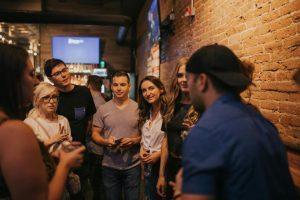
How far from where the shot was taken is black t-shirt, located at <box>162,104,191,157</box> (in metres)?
2.57

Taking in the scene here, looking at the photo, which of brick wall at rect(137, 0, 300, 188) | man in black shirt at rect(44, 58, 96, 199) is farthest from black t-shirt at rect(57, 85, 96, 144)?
brick wall at rect(137, 0, 300, 188)

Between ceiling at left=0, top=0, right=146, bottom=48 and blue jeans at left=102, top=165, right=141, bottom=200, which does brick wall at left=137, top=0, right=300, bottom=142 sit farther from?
ceiling at left=0, top=0, right=146, bottom=48

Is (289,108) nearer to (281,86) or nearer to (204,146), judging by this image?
(281,86)

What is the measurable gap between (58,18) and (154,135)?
21.0 ft

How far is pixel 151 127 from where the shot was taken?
10.2 ft

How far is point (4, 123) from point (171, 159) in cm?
159

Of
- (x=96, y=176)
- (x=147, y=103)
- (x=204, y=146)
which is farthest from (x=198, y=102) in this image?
(x=96, y=176)

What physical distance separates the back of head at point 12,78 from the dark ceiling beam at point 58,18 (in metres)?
7.47

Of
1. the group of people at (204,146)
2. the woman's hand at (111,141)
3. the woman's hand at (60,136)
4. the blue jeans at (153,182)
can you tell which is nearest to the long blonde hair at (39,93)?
the woman's hand at (60,136)

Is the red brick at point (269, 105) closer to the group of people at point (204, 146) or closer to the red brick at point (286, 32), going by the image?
the red brick at point (286, 32)

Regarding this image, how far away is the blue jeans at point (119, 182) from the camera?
3373 mm

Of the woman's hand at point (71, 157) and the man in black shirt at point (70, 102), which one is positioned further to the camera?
the man in black shirt at point (70, 102)

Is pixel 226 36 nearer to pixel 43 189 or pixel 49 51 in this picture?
pixel 43 189

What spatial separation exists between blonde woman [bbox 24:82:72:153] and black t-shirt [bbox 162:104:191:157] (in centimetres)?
88
